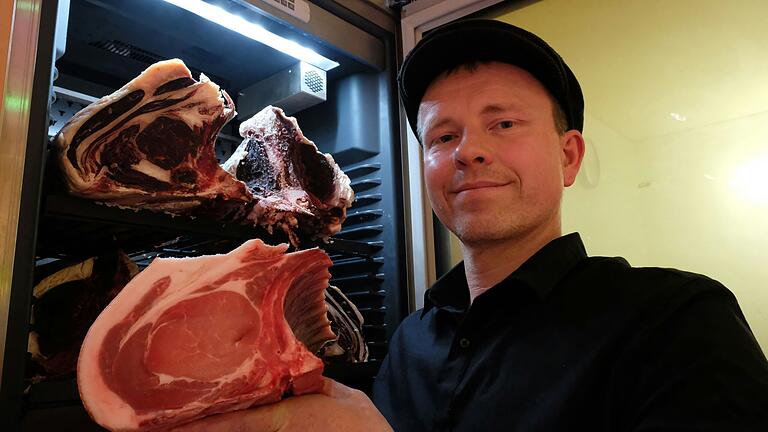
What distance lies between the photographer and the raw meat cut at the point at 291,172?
1.56m

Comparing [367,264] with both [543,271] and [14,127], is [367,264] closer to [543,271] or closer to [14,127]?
[543,271]

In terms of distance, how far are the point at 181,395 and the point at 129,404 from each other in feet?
0.22

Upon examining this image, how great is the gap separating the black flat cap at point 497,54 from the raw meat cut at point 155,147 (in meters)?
0.50

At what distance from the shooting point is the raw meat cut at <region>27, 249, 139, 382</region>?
3.92ft

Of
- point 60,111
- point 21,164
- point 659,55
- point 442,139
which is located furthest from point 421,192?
point 21,164

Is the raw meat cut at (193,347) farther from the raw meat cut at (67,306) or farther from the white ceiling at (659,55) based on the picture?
the white ceiling at (659,55)

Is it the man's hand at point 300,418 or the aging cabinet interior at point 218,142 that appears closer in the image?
the man's hand at point 300,418

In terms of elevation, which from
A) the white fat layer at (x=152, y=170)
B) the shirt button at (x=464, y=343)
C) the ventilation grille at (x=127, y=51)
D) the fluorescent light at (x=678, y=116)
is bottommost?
the shirt button at (x=464, y=343)

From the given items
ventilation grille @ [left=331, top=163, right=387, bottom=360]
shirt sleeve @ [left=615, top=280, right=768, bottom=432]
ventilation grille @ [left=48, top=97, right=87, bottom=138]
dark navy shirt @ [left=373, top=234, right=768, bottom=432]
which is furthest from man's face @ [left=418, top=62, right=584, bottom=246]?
ventilation grille @ [left=48, top=97, right=87, bottom=138]

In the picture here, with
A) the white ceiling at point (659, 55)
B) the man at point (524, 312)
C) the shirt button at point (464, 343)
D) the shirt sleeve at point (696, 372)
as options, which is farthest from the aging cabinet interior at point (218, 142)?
the shirt sleeve at point (696, 372)

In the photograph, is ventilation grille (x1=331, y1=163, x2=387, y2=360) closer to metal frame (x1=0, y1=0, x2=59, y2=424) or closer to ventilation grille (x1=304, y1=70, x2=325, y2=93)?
ventilation grille (x1=304, y1=70, x2=325, y2=93)

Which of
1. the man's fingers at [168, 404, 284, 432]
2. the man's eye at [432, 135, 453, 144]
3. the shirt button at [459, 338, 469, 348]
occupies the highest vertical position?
the man's eye at [432, 135, 453, 144]

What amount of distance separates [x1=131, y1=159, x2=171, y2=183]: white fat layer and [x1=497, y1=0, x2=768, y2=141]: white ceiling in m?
1.20

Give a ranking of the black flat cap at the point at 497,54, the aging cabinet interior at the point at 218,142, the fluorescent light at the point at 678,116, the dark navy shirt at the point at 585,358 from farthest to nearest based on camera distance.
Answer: the fluorescent light at the point at 678,116
the black flat cap at the point at 497,54
the aging cabinet interior at the point at 218,142
the dark navy shirt at the point at 585,358
